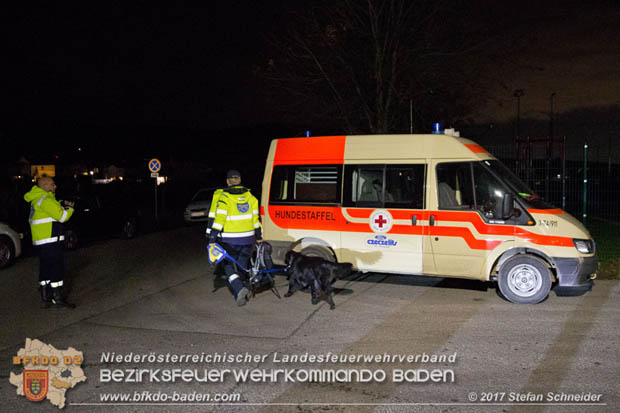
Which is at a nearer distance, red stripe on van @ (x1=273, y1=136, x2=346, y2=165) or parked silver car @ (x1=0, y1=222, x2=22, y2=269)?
red stripe on van @ (x1=273, y1=136, x2=346, y2=165)

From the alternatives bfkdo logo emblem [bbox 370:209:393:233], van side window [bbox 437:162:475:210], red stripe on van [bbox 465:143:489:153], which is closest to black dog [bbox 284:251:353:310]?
bfkdo logo emblem [bbox 370:209:393:233]

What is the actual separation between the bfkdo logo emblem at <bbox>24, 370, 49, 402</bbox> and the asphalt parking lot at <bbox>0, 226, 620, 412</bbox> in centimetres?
10

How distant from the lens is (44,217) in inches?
275

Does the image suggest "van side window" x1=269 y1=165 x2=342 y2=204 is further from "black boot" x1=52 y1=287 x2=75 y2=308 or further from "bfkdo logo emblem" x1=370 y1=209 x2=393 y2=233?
"black boot" x1=52 y1=287 x2=75 y2=308

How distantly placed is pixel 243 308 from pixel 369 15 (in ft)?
40.0

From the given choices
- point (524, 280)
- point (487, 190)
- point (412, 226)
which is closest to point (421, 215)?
point (412, 226)

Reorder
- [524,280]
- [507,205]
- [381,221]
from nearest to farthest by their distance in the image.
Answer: [507,205] → [524,280] → [381,221]

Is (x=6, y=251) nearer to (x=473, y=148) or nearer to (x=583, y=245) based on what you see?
(x=473, y=148)

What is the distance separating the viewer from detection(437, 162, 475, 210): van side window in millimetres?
7457

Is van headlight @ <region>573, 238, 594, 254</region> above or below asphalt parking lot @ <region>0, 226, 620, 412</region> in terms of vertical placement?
above

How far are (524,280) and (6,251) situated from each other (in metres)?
9.88

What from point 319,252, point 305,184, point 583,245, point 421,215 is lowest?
point 319,252

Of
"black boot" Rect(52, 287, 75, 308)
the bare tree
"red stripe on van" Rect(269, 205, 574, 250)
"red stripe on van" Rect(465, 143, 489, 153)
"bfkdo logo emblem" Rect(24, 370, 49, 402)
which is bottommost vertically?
"bfkdo logo emblem" Rect(24, 370, 49, 402)

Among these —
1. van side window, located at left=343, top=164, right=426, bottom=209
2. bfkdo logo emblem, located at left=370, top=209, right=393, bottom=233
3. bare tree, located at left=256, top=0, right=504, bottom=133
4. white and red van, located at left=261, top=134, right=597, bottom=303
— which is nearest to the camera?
white and red van, located at left=261, top=134, right=597, bottom=303
